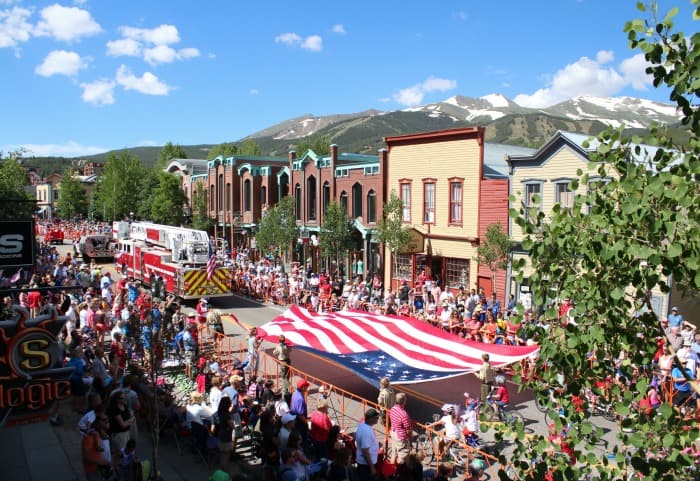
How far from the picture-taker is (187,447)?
12398 millimetres

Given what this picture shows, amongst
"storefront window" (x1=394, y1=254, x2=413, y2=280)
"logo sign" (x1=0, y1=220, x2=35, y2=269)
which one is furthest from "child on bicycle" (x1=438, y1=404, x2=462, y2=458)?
"storefront window" (x1=394, y1=254, x2=413, y2=280)

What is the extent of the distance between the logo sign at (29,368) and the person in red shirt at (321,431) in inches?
172

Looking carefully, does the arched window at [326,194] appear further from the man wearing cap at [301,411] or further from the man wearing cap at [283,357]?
the man wearing cap at [301,411]

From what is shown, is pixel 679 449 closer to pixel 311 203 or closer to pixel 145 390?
pixel 145 390

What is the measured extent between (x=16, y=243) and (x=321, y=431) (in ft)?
20.9

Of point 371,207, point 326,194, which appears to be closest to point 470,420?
point 371,207

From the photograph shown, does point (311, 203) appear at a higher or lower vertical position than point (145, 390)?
higher

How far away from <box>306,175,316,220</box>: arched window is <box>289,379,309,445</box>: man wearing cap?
27.6m

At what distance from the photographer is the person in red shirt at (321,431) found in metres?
11.0

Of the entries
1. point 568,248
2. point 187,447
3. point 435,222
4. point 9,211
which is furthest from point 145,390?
point 435,222

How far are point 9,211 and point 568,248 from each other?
1685 cm

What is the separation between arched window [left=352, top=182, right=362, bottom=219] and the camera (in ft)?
116

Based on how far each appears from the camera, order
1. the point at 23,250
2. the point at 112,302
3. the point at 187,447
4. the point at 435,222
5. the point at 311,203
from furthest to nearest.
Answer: the point at 311,203 → the point at 435,222 → the point at 112,302 → the point at 187,447 → the point at 23,250

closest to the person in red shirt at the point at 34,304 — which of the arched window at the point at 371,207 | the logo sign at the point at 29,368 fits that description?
the logo sign at the point at 29,368
